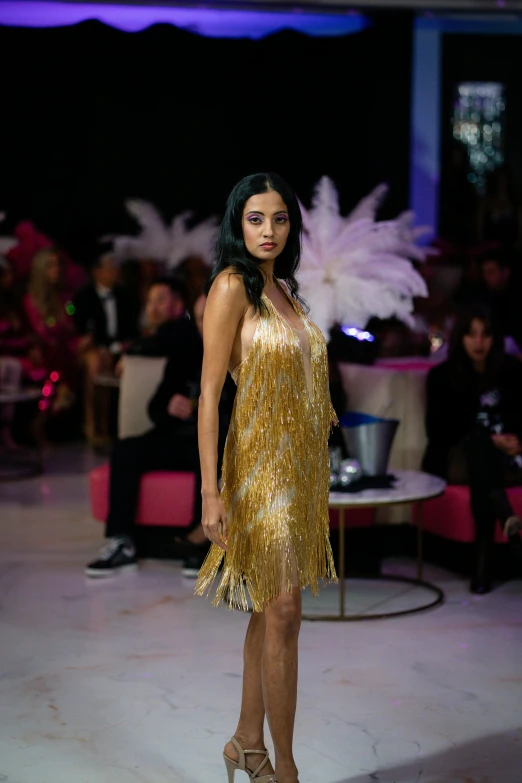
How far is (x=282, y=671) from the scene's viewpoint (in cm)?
248

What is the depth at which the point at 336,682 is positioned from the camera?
3.41 meters

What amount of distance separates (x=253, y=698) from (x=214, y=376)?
75 centimetres

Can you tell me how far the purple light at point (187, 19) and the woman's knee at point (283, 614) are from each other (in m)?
7.73

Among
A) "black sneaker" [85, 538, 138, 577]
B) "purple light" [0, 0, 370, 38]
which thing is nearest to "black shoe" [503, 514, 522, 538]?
"black sneaker" [85, 538, 138, 577]

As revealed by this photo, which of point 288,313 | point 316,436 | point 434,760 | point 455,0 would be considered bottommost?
point 434,760

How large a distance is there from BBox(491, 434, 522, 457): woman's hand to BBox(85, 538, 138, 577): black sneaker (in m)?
1.54

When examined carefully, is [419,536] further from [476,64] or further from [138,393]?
[476,64]

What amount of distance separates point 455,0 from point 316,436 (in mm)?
7260

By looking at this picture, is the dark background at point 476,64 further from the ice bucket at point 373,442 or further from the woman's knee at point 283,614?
the woman's knee at point 283,614

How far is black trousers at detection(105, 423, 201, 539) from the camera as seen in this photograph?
15.6 feet

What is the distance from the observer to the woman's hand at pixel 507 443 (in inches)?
181

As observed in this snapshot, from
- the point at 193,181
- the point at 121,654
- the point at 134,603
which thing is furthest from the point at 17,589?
the point at 193,181

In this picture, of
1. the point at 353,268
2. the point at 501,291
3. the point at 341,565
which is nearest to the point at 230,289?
the point at 341,565

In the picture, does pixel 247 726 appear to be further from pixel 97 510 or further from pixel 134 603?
pixel 97 510
